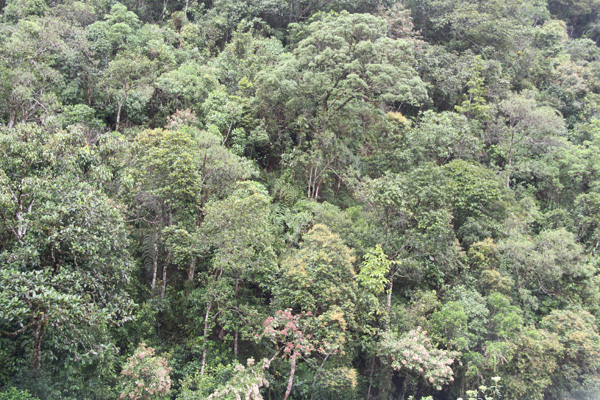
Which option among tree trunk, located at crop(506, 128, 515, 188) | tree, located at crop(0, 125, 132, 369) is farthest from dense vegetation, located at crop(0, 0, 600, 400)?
tree trunk, located at crop(506, 128, 515, 188)

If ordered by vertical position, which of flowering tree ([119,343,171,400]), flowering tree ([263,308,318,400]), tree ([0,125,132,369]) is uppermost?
tree ([0,125,132,369])

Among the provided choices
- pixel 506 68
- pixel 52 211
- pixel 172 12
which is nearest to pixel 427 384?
pixel 52 211

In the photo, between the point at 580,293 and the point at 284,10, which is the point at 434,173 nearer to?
the point at 580,293

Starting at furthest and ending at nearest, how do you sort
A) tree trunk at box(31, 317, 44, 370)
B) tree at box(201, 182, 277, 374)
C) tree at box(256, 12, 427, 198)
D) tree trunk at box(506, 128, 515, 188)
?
tree trunk at box(506, 128, 515, 188), tree at box(256, 12, 427, 198), tree at box(201, 182, 277, 374), tree trunk at box(31, 317, 44, 370)

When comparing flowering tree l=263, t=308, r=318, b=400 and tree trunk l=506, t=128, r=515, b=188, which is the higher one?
tree trunk l=506, t=128, r=515, b=188

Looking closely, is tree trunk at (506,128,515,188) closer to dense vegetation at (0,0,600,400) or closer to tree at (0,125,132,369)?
dense vegetation at (0,0,600,400)

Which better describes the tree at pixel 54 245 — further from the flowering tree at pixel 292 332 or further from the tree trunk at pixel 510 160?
the tree trunk at pixel 510 160
